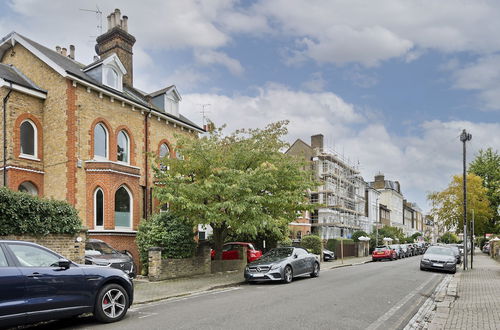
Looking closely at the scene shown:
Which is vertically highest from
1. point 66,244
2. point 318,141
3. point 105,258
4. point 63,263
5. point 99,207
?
point 318,141

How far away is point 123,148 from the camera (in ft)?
76.0

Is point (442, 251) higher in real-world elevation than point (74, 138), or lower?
lower

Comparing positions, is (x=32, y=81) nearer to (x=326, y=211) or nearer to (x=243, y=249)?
(x=243, y=249)

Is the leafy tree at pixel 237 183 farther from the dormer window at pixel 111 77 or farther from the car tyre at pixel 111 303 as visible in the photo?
the car tyre at pixel 111 303

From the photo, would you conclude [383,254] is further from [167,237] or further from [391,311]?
[391,311]

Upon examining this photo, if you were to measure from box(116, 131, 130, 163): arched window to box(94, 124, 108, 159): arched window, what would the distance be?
2.60 ft

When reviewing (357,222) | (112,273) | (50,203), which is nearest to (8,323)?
(112,273)

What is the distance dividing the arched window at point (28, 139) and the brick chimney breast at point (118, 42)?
25.3 feet

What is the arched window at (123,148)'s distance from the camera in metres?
22.9

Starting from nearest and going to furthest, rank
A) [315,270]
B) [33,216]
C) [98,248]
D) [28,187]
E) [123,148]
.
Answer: [33,216] → [98,248] → [315,270] → [28,187] → [123,148]

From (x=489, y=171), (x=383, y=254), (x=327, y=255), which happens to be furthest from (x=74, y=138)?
(x=489, y=171)

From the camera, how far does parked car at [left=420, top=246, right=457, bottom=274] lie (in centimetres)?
2236

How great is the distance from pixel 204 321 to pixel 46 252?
3.14 meters

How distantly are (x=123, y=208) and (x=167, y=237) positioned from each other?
5267mm
